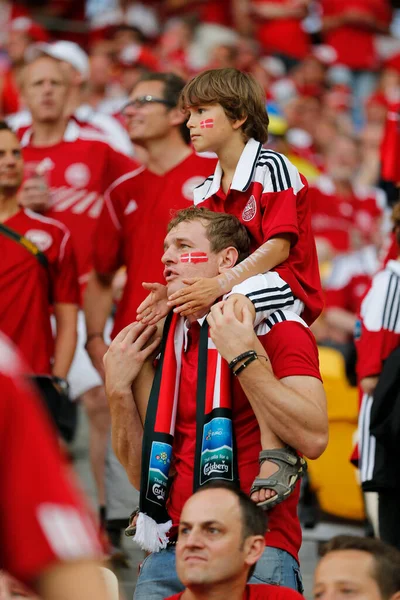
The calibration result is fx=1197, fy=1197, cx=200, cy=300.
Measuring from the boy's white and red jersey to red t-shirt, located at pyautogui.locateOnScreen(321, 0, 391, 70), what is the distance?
347 inches

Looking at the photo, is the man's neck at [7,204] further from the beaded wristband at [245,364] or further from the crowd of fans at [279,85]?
the beaded wristband at [245,364]

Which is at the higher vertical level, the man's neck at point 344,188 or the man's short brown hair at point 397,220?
the man's neck at point 344,188

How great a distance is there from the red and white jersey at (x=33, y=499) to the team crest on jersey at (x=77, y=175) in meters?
5.05

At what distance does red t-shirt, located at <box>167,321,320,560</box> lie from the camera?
369 centimetres

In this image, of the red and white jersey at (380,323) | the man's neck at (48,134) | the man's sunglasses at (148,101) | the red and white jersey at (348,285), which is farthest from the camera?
the red and white jersey at (348,285)

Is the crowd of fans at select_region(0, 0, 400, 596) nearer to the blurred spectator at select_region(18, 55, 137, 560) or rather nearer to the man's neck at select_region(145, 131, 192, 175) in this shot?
the blurred spectator at select_region(18, 55, 137, 560)

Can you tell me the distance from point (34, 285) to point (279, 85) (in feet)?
31.1

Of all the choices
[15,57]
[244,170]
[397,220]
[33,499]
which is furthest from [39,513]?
[15,57]

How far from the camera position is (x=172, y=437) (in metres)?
3.76

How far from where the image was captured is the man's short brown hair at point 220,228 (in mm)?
3988

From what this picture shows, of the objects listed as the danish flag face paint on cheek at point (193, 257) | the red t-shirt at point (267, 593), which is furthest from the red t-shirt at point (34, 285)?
the red t-shirt at point (267, 593)

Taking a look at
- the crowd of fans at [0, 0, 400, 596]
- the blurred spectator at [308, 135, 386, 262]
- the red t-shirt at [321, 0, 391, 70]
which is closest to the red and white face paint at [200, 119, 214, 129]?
the crowd of fans at [0, 0, 400, 596]

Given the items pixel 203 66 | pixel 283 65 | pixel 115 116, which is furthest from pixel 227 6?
pixel 115 116

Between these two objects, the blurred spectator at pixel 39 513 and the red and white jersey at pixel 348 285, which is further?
the red and white jersey at pixel 348 285
